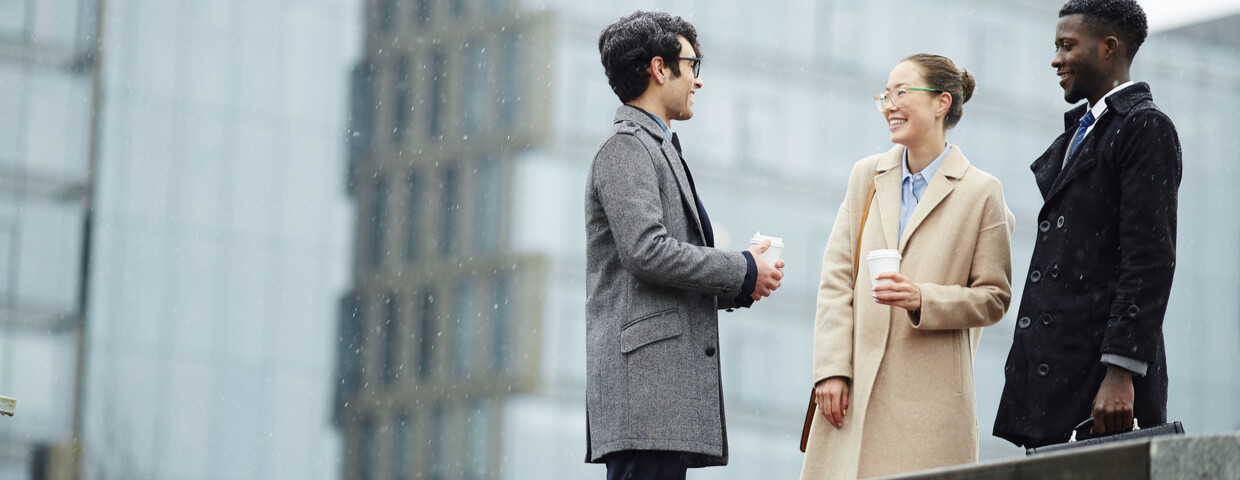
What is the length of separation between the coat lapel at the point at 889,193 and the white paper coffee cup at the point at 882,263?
1.18ft

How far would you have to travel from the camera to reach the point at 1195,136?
38.0 meters

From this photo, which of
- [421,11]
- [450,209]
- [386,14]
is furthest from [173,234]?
[421,11]

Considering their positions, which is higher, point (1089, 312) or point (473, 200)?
point (473, 200)

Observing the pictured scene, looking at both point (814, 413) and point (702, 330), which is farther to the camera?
point (814, 413)

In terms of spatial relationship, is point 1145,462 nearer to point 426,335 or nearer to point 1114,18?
point 1114,18

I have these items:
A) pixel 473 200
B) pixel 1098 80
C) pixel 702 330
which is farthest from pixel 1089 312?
pixel 473 200

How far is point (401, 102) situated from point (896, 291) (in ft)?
86.4

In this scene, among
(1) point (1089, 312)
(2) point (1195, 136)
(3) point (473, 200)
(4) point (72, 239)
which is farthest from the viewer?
(2) point (1195, 136)

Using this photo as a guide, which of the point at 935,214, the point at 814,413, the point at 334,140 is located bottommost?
the point at 814,413

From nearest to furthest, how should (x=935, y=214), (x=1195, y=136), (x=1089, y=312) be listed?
(x=1089, y=312) → (x=935, y=214) → (x=1195, y=136)

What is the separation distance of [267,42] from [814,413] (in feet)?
76.1

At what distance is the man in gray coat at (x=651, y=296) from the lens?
4453 millimetres

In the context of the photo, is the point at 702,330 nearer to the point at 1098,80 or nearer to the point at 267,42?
the point at 1098,80

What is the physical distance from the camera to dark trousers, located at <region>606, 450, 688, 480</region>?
4453 mm
